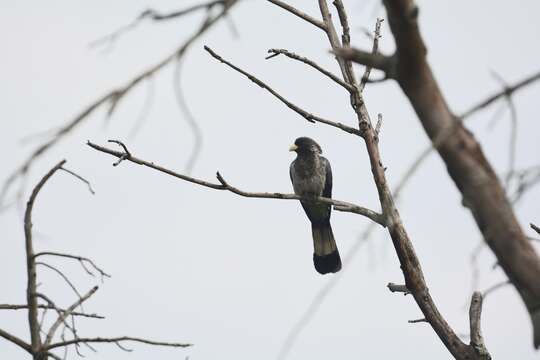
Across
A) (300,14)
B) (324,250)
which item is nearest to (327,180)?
(324,250)

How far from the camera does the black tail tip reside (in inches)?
306

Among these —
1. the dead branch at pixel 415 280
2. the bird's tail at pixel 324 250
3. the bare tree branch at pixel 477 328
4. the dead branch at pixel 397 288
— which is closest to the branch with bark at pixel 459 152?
the dead branch at pixel 415 280

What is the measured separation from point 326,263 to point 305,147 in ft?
4.16

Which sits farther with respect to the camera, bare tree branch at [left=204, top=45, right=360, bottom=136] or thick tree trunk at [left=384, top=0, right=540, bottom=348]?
bare tree branch at [left=204, top=45, right=360, bottom=136]

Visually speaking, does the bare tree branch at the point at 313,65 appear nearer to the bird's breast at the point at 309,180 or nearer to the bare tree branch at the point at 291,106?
the bare tree branch at the point at 291,106

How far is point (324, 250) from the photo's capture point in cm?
790

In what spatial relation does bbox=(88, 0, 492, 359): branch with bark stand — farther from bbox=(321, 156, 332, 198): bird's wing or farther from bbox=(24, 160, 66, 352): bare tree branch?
bbox=(321, 156, 332, 198): bird's wing

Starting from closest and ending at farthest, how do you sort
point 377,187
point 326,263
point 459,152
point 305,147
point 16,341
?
point 459,152, point 16,341, point 377,187, point 326,263, point 305,147

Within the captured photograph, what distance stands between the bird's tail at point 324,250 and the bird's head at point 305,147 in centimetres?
81

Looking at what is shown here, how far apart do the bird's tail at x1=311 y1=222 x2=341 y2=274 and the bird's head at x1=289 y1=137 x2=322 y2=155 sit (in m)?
0.81

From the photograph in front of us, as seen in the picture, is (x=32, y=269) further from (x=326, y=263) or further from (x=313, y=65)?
(x=326, y=263)

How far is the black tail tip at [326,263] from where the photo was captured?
25.5 feet

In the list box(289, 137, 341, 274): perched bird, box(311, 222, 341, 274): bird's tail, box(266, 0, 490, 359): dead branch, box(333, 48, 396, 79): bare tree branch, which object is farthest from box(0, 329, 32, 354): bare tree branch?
box(311, 222, 341, 274): bird's tail

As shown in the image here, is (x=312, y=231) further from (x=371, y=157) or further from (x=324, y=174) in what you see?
(x=371, y=157)
